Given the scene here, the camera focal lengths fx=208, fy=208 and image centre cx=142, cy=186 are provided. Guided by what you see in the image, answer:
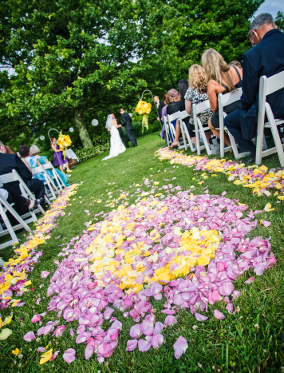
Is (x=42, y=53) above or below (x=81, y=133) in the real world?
above

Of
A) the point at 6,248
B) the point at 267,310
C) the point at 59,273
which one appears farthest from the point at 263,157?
the point at 6,248

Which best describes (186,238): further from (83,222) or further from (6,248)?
(6,248)

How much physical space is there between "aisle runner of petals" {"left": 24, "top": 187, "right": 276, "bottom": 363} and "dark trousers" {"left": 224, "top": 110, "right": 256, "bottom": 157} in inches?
56.6

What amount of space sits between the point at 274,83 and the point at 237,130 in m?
1.09

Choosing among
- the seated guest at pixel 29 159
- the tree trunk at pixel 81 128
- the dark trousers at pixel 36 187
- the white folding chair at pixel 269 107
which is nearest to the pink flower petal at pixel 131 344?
the white folding chair at pixel 269 107

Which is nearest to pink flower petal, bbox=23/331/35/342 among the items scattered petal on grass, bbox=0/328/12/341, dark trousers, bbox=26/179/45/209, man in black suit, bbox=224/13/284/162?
scattered petal on grass, bbox=0/328/12/341

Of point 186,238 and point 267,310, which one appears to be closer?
point 267,310

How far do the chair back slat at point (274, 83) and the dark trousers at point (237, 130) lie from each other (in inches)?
32.6

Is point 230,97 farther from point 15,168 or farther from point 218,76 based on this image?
point 15,168

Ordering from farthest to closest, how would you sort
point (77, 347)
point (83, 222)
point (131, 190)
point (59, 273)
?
1. point (131, 190)
2. point (83, 222)
3. point (59, 273)
4. point (77, 347)

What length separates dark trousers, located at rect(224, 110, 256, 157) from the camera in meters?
3.52

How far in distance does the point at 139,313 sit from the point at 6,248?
3.57 metres

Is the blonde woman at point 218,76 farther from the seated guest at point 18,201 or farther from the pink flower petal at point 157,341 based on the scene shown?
the seated guest at point 18,201

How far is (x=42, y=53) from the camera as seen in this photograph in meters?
14.6
